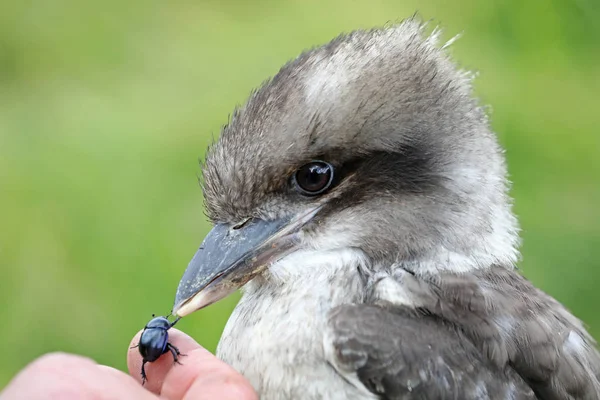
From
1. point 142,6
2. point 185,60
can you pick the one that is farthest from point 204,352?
point 142,6

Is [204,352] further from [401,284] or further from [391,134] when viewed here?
[391,134]

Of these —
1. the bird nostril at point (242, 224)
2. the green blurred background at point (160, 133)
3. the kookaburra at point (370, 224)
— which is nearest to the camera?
the kookaburra at point (370, 224)

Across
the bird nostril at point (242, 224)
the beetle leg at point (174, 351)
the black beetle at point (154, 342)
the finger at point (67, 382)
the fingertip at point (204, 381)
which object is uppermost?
the bird nostril at point (242, 224)

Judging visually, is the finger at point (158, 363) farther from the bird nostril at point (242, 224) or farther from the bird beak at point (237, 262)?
the bird nostril at point (242, 224)

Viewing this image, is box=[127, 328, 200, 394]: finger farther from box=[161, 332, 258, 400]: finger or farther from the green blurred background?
the green blurred background

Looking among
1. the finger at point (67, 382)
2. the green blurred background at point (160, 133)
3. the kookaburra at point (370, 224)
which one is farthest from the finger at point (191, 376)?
the green blurred background at point (160, 133)

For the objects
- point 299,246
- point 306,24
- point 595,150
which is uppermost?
point 306,24

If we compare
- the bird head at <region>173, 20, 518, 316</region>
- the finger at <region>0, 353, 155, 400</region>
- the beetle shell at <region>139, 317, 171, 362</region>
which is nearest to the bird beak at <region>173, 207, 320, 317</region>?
the bird head at <region>173, 20, 518, 316</region>
